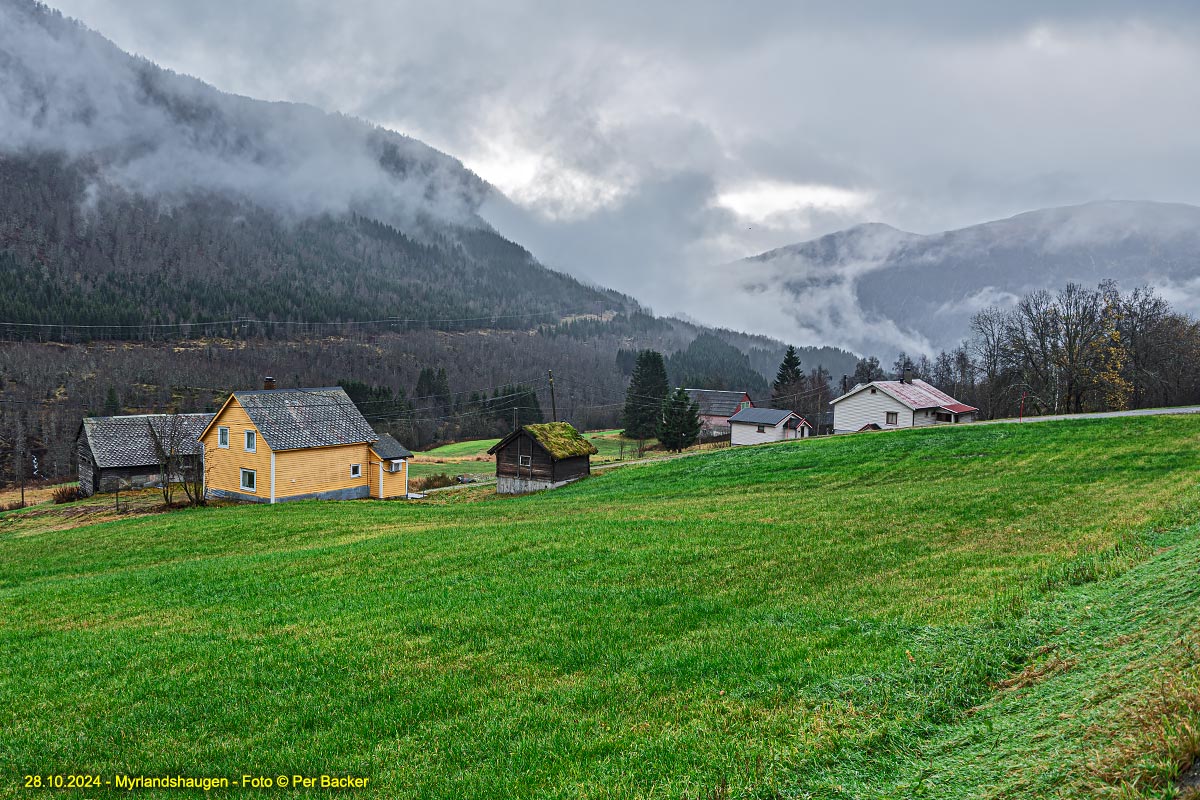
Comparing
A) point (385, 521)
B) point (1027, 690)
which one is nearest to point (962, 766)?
point (1027, 690)

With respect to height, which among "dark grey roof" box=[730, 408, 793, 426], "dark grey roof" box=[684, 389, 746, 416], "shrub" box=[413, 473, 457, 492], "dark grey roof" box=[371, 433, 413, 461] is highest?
"dark grey roof" box=[684, 389, 746, 416]

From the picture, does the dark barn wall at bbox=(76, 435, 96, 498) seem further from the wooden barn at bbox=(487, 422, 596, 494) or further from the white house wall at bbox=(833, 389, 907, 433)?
the white house wall at bbox=(833, 389, 907, 433)

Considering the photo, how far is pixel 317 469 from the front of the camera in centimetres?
4172

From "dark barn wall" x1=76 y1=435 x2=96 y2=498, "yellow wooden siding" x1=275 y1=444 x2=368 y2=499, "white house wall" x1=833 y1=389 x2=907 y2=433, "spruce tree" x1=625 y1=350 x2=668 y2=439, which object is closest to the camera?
"yellow wooden siding" x1=275 y1=444 x2=368 y2=499

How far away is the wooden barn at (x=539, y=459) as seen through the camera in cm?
4656

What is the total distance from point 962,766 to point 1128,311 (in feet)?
240

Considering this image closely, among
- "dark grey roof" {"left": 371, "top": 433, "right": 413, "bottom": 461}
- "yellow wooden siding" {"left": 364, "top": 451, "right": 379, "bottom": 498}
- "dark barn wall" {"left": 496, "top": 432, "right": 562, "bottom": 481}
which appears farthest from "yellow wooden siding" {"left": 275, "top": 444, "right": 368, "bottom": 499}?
"dark barn wall" {"left": 496, "top": 432, "right": 562, "bottom": 481}

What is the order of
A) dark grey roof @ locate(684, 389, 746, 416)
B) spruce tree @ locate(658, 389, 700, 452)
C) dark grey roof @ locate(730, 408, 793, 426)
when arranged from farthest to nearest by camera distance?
dark grey roof @ locate(684, 389, 746, 416), spruce tree @ locate(658, 389, 700, 452), dark grey roof @ locate(730, 408, 793, 426)

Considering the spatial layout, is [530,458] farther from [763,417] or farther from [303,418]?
[763,417]

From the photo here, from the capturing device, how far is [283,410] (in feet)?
137

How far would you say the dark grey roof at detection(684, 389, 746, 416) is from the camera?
112375mm

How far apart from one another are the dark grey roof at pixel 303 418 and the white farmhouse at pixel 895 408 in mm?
43822

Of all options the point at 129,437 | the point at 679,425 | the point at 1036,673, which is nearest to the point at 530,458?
the point at 679,425

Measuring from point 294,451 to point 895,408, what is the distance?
165 ft
